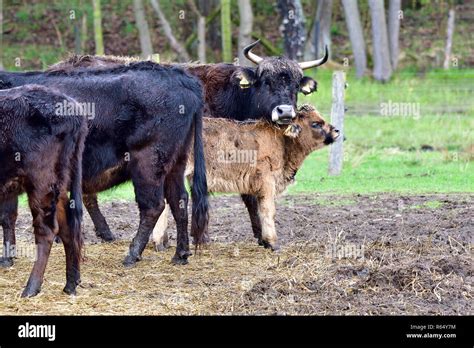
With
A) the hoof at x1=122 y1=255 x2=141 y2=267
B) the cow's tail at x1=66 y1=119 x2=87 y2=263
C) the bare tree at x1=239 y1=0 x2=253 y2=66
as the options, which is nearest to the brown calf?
the hoof at x1=122 y1=255 x2=141 y2=267

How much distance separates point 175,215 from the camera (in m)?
10.9

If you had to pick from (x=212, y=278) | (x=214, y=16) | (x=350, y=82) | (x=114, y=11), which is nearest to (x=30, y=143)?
(x=212, y=278)

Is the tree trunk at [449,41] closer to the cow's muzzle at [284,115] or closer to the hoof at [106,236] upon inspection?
the cow's muzzle at [284,115]

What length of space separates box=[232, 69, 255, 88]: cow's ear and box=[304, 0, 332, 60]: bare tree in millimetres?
18467

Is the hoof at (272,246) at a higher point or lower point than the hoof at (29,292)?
lower

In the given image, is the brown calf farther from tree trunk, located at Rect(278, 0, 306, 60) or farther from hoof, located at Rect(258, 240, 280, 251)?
tree trunk, located at Rect(278, 0, 306, 60)

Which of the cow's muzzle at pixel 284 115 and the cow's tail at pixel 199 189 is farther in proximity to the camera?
the cow's muzzle at pixel 284 115

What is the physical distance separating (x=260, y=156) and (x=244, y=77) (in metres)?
1.45

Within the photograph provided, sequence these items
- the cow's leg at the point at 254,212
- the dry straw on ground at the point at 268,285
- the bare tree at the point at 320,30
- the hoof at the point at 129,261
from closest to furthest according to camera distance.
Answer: the dry straw on ground at the point at 268,285 → the hoof at the point at 129,261 → the cow's leg at the point at 254,212 → the bare tree at the point at 320,30

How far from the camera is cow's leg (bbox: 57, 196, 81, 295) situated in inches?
360

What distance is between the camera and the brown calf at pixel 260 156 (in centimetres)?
1137

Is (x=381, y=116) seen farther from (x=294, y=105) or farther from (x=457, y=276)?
(x=457, y=276)

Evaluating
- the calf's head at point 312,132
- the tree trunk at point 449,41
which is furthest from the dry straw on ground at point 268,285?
the tree trunk at point 449,41

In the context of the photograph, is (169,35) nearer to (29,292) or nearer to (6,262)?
(6,262)
